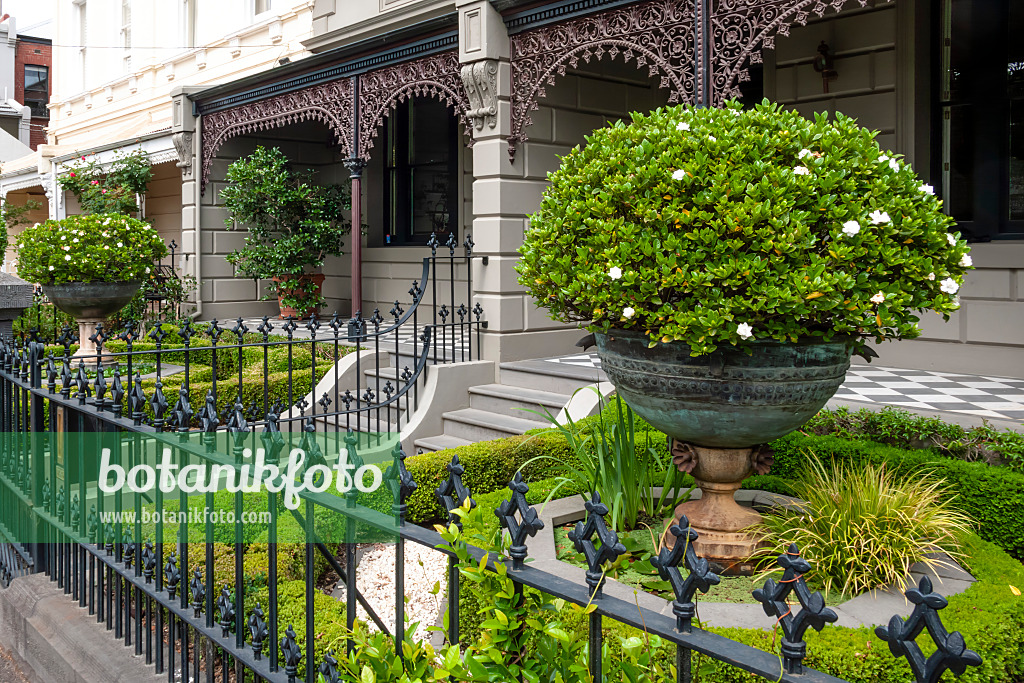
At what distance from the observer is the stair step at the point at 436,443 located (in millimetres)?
7484

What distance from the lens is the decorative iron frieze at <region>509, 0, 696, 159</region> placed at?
286 inches

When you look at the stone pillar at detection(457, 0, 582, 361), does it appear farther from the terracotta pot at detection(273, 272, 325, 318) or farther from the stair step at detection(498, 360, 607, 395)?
the terracotta pot at detection(273, 272, 325, 318)

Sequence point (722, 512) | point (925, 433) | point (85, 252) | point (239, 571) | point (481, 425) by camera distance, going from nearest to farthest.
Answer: point (239, 571) < point (722, 512) < point (925, 433) < point (481, 425) < point (85, 252)

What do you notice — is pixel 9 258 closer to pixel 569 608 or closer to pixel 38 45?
pixel 38 45

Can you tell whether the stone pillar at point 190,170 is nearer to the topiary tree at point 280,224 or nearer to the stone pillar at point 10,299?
the topiary tree at point 280,224

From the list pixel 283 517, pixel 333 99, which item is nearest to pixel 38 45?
pixel 333 99

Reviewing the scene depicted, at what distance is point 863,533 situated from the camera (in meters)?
3.74

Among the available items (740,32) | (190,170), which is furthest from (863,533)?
(190,170)

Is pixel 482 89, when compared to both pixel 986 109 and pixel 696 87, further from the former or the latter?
pixel 986 109

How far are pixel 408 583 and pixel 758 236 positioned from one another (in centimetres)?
312

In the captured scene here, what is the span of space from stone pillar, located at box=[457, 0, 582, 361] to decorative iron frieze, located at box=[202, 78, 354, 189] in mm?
2975

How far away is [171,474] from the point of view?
3.28 metres

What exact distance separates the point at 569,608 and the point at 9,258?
26.8m

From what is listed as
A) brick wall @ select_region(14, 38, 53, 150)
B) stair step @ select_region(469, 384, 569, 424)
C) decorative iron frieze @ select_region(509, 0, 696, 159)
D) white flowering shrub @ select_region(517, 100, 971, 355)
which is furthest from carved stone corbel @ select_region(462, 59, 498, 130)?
brick wall @ select_region(14, 38, 53, 150)
